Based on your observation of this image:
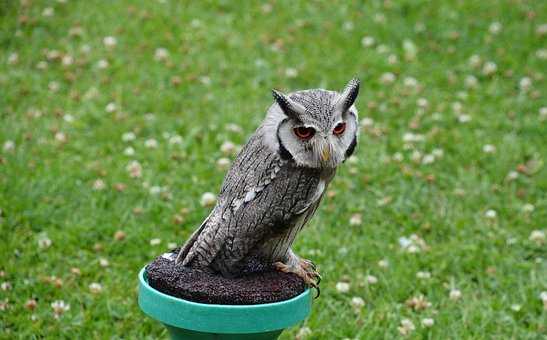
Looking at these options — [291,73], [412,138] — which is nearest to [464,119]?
[412,138]

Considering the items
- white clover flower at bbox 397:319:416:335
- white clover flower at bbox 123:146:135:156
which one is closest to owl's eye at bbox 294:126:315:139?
white clover flower at bbox 397:319:416:335

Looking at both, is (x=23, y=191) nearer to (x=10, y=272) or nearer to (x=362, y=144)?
(x=10, y=272)

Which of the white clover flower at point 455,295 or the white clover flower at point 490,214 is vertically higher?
the white clover flower at point 490,214

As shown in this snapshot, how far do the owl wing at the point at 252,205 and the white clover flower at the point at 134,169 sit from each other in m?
2.78

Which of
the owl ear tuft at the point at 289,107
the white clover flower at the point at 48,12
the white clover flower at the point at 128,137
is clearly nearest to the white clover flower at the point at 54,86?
the white clover flower at the point at 128,137

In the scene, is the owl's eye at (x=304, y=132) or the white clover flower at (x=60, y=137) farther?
the white clover flower at (x=60, y=137)

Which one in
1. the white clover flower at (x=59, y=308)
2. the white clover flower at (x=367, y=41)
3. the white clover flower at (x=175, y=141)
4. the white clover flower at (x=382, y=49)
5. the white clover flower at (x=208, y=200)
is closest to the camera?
the white clover flower at (x=59, y=308)

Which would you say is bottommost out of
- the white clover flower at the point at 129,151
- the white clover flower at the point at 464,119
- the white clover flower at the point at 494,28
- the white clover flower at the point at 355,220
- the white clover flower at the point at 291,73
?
the white clover flower at the point at 129,151

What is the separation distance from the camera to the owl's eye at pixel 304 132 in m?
3.17

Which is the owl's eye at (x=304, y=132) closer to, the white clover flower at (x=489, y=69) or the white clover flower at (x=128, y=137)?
the white clover flower at (x=128, y=137)

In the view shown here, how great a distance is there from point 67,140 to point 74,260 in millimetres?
1832

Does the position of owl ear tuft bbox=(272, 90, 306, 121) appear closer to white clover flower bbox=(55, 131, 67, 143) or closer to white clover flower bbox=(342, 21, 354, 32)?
white clover flower bbox=(55, 131, 67, 143)

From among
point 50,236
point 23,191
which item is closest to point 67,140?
point 23,191

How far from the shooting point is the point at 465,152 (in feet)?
22.3
